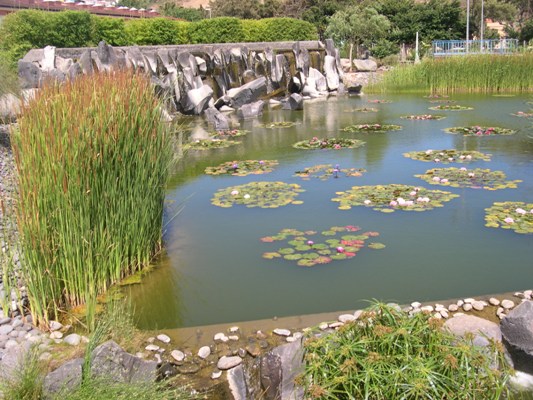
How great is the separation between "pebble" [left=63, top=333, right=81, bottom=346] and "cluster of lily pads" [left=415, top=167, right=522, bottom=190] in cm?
417

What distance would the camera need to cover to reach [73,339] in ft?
10.7

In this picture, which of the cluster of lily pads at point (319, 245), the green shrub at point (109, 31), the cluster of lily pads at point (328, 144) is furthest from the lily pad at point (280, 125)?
the green shrub at point (109, 31)

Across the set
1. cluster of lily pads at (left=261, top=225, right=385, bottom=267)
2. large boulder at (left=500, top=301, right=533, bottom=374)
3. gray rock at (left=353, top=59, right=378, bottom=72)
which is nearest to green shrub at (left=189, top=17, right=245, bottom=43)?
gray rock at (left=353, top=59, right=378, bottom=72)

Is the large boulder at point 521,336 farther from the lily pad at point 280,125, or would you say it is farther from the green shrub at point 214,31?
the green shrub at point 214,31

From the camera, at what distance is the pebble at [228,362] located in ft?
10.1

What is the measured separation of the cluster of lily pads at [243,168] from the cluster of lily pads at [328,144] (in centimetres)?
109

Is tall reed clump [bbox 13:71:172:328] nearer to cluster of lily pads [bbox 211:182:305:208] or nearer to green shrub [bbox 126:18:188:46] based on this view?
cluster of lily pads [bbox 211:182:305:208]

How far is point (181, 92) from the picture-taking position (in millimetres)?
13516

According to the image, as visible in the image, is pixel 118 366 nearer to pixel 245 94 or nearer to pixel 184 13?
pixel 245 94

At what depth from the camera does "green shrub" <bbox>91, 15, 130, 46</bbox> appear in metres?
19.2

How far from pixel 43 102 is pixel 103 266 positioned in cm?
→ 114

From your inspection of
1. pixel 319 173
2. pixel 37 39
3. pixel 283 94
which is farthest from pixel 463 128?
pixel 37 39

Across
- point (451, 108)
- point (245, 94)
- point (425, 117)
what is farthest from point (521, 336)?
point (245, 94)

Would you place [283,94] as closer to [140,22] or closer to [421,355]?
[140,22]
